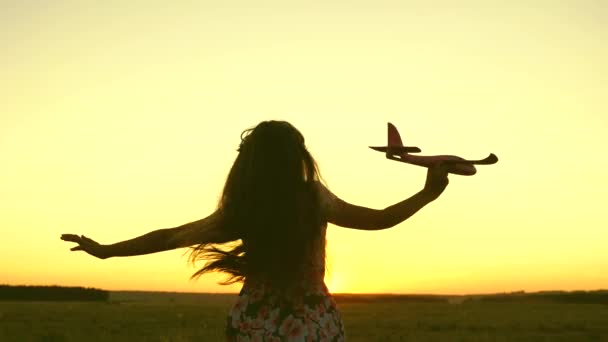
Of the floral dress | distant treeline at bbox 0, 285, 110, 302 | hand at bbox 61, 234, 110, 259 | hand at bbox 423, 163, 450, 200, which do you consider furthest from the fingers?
distant treeline at bbox 0, 285, 110, 302

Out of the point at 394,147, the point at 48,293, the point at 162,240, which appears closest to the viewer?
the point at 162,240

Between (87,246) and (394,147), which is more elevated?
(394,147)

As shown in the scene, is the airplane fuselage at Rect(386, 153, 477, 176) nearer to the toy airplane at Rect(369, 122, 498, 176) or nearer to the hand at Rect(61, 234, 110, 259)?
the toy airplane at Rect(369, 122, 498, 176)

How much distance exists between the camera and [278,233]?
11.3 ft

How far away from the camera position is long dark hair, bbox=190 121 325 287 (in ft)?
11.2

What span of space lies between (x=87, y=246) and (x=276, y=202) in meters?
1.24

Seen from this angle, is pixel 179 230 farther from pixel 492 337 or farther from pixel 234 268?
pixel 492 337

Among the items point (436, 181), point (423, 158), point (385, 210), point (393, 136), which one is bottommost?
point (385, 210)

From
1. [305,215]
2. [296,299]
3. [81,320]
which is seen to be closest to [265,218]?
[305,215]

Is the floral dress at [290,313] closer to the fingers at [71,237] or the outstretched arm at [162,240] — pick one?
the outstretched arm at [162,240]

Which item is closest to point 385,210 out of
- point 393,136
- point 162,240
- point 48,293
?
point 393,136

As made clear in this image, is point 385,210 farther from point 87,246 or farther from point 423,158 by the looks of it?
point 87,246

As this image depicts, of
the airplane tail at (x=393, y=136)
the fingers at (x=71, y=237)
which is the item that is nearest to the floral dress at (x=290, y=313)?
the airplane tail at (x=393, y=136)

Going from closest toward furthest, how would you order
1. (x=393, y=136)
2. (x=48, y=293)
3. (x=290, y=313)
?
(x=290, y=313)
(x=393, y=136)
(x=48, y=293)
